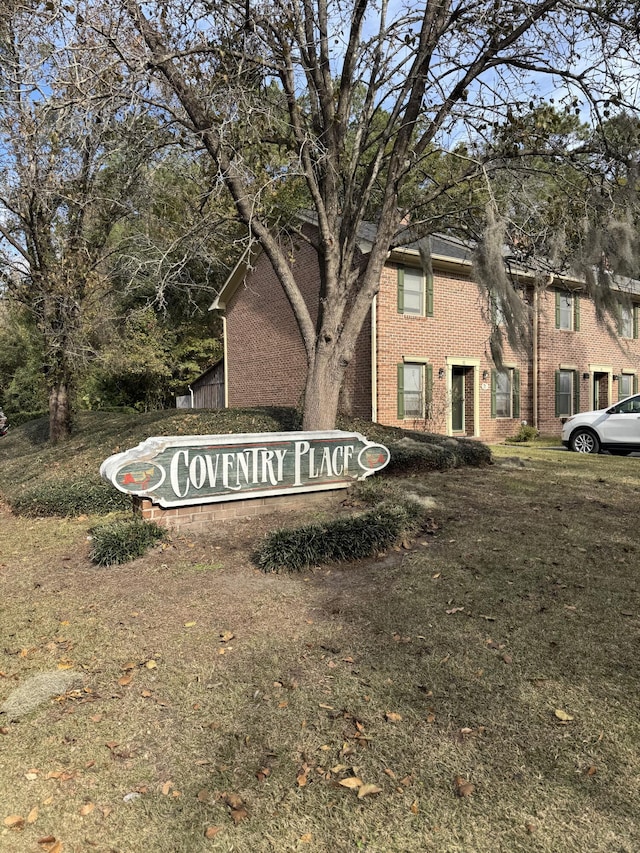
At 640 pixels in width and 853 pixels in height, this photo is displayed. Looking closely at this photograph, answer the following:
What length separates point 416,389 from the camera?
1427cm

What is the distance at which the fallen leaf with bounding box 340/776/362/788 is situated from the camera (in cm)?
223

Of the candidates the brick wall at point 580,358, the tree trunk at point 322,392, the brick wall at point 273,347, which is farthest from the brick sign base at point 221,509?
the brick wall at point 580,358

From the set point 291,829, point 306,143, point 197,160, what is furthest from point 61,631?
point 197,160

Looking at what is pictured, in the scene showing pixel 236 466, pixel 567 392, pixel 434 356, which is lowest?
pixel 236 466

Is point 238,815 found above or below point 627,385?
below

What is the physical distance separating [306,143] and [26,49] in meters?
4.82

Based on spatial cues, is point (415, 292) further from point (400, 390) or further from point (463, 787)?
point (463, 787)

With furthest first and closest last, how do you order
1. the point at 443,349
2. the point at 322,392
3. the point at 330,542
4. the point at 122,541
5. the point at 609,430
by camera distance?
the point at 443,349 → the point at 609,430 → the point at 322,392 → the point at 122,541 → the point at 330,542

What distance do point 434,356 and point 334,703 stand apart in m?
12.5

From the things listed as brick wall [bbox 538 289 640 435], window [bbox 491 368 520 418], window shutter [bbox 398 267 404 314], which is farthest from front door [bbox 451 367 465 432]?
brick wall [bbox 538 289 640 435]

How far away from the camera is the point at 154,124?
776cm

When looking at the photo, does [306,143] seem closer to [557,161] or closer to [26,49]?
[557,161]

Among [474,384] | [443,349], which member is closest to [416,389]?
[443,349]

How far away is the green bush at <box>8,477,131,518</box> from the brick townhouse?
19.3ft
